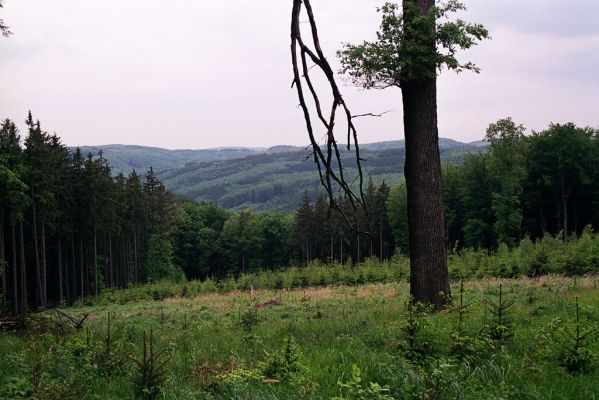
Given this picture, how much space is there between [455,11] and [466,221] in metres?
63.3

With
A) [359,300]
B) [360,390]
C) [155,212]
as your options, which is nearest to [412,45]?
[360,390]

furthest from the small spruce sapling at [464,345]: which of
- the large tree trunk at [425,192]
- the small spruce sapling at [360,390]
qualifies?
the large tree trunk at [425,192]

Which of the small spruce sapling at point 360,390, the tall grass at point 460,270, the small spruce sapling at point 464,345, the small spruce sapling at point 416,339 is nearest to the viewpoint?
the small spruce sapling at point 360,390

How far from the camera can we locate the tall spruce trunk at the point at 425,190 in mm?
8734

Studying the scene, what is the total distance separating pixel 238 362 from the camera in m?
5.48

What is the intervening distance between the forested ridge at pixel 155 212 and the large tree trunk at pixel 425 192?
16.0m

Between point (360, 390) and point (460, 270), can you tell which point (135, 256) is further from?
point (360, 390)

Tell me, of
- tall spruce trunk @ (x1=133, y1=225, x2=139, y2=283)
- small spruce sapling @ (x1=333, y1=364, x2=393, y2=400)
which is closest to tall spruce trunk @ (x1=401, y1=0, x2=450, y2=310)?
small spruce sapling @ (x1=333, y1=364, x2=393, y2=400)

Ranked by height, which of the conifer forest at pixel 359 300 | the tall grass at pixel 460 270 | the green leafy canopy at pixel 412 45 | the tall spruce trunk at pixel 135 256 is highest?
the green leafy canopy at pixel 412 45

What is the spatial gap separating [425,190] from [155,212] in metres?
72.2

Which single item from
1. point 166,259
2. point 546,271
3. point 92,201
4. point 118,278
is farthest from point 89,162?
point 546,271

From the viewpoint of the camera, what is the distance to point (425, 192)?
8.84m

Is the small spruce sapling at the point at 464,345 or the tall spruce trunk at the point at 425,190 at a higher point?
the tall spruce trunk at the point at 425,190

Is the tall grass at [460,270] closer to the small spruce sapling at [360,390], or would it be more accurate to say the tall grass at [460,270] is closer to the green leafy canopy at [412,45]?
the green leafy canopy at [412,45]
